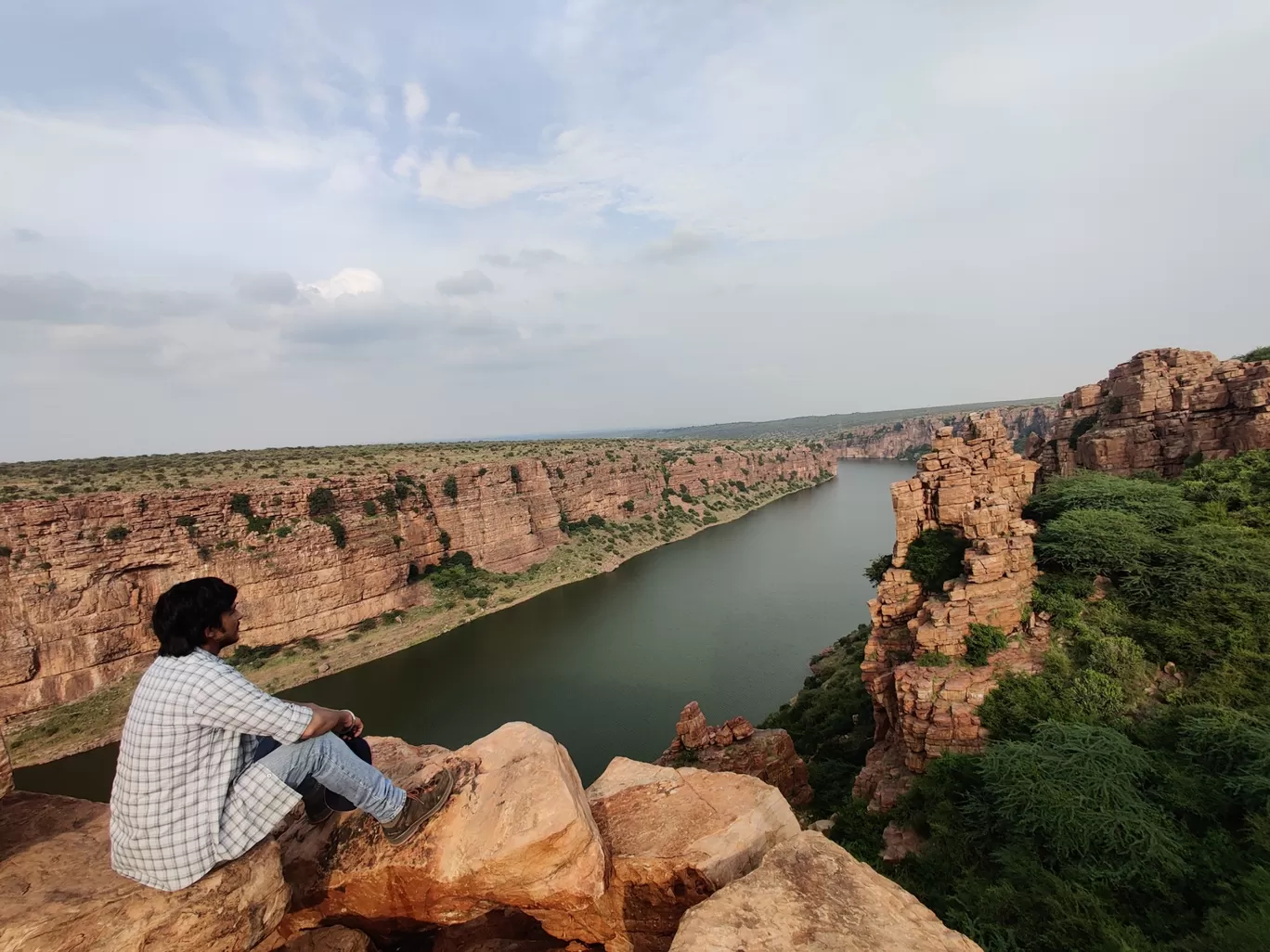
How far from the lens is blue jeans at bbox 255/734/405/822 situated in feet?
10.3

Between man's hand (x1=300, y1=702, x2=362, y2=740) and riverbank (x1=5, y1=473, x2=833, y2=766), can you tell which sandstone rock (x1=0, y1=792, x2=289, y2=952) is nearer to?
man's hand (x1=300, y1=702, x2=362, y2=740)

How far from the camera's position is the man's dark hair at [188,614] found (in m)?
2.86

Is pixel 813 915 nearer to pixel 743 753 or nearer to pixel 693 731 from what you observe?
pixel 743 753

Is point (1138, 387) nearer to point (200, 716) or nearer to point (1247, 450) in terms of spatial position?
point (1247, 450)

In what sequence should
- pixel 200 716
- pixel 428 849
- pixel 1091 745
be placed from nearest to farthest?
1. pixel 200 716
2. pixel 428 849
3. pixel 1091 745

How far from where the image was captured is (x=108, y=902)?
9.02ft

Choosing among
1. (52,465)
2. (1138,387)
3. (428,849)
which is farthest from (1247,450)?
(52,465)

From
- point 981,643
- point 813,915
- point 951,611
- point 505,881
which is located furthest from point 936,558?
point 505,881

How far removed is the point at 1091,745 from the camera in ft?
24.7

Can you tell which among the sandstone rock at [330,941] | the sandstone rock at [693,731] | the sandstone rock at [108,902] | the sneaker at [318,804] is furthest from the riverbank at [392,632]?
the sneaker at [318,804]

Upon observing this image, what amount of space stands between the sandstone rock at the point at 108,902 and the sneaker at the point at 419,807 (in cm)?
62

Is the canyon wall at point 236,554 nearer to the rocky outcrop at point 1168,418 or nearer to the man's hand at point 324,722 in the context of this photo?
the man's hand at point 324,722

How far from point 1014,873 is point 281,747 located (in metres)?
7.92

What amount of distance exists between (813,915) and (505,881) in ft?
6.21
